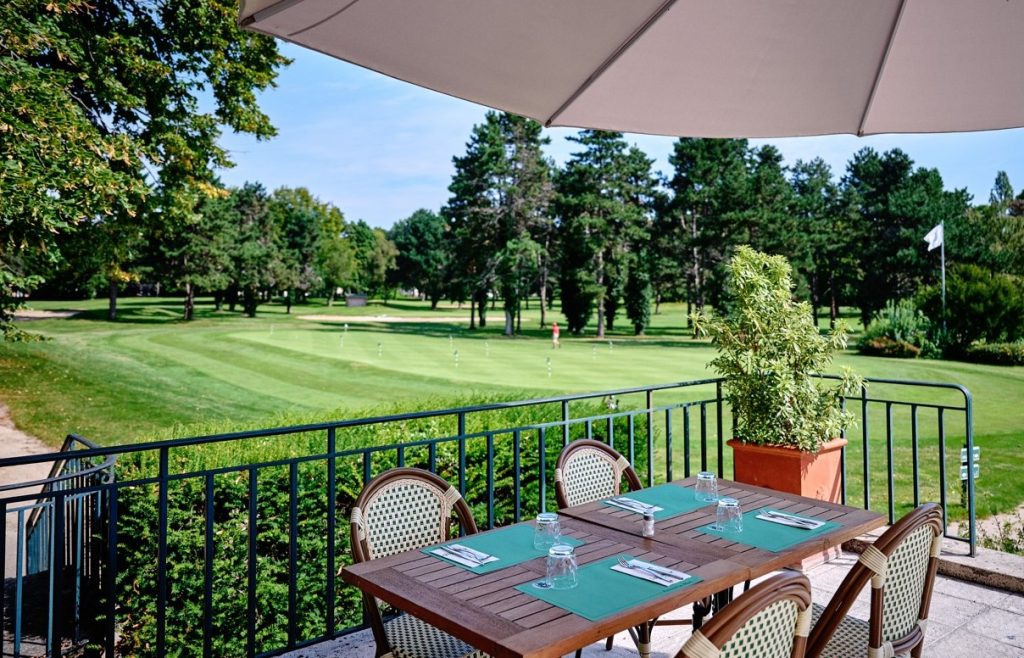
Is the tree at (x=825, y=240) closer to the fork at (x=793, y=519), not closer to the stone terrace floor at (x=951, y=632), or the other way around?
the stone terrace floor at (x=951, y=632)

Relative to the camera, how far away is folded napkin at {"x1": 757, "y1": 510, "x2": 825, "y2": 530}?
252 cm

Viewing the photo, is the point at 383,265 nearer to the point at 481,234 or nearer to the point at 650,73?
the point at 481,234

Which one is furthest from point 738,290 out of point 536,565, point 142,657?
point 142,657

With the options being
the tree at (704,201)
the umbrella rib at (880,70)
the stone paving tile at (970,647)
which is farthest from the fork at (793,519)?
the tree at (704,201)

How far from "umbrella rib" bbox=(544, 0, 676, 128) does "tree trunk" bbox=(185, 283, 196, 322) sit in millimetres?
36375

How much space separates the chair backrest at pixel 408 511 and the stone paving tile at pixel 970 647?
7.22 feet

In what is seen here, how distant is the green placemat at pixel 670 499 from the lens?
A: 273 cm

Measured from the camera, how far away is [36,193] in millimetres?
9078

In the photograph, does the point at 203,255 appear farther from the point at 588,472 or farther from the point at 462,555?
the point at 462,555

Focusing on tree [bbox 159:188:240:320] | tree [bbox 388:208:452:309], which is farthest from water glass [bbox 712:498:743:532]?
tree [bbox 388:208:452:309]

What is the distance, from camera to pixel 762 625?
4.82 feet

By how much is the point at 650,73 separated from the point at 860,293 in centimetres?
4501

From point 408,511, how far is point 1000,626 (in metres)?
2.85

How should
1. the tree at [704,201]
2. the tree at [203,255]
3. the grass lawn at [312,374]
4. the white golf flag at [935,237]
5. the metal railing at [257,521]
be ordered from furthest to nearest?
the tree at [704,201]
the tree at [203,255]
the white golf flag at [935,237]
the grass lawn at [312,374]
the metal railing at [257,521]
